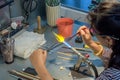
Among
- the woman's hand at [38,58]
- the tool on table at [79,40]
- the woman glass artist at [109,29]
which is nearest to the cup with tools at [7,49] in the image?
the woman's hand at [38,58]

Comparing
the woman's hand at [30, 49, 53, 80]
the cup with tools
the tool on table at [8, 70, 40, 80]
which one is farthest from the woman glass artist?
the cup with tools

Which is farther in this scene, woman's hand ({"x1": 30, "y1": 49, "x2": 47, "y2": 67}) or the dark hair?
woman's hand ({"x1": 30, "y1": 49, "x2": 47, "y2": 67})

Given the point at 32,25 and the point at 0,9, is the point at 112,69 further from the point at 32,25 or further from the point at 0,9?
the point at 32,25

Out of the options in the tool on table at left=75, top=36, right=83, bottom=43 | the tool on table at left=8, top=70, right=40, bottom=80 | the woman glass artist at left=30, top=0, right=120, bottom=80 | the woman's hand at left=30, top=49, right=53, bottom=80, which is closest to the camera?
the woman glass artist at left=30, top=0, right=120, bottom=80

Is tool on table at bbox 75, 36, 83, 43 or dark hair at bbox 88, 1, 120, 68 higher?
dark hair at bbox 88, 1, 120, 68

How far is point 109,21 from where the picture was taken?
3.33 ft

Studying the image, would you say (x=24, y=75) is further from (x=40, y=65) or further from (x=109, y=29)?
(x=109, y=29)

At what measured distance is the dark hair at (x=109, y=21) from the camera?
1.01 metres

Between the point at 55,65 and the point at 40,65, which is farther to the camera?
the point at 55,65

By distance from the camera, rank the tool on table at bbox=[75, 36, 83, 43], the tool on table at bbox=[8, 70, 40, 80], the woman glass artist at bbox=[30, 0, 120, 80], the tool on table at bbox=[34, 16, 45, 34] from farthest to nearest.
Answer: the tool on table at bbox=[34, 16, 45, 34]
the tool on table at bbox=[75, 36, 83, 43]
the tool on table at bbox=[8, 70, 40, 80]
the woman glass artist at bbox=[30, 0, 120, 80]

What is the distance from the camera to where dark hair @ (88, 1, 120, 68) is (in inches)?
39.9

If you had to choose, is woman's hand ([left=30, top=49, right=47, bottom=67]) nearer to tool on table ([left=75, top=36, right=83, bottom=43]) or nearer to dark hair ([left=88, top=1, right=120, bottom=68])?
dark hair ([left=88, top=1, right=120, bottom=68])

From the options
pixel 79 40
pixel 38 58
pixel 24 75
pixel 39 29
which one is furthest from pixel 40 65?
pixel 39 29

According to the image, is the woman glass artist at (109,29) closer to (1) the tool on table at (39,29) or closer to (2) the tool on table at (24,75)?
(2) the tool on table at (24,75)
